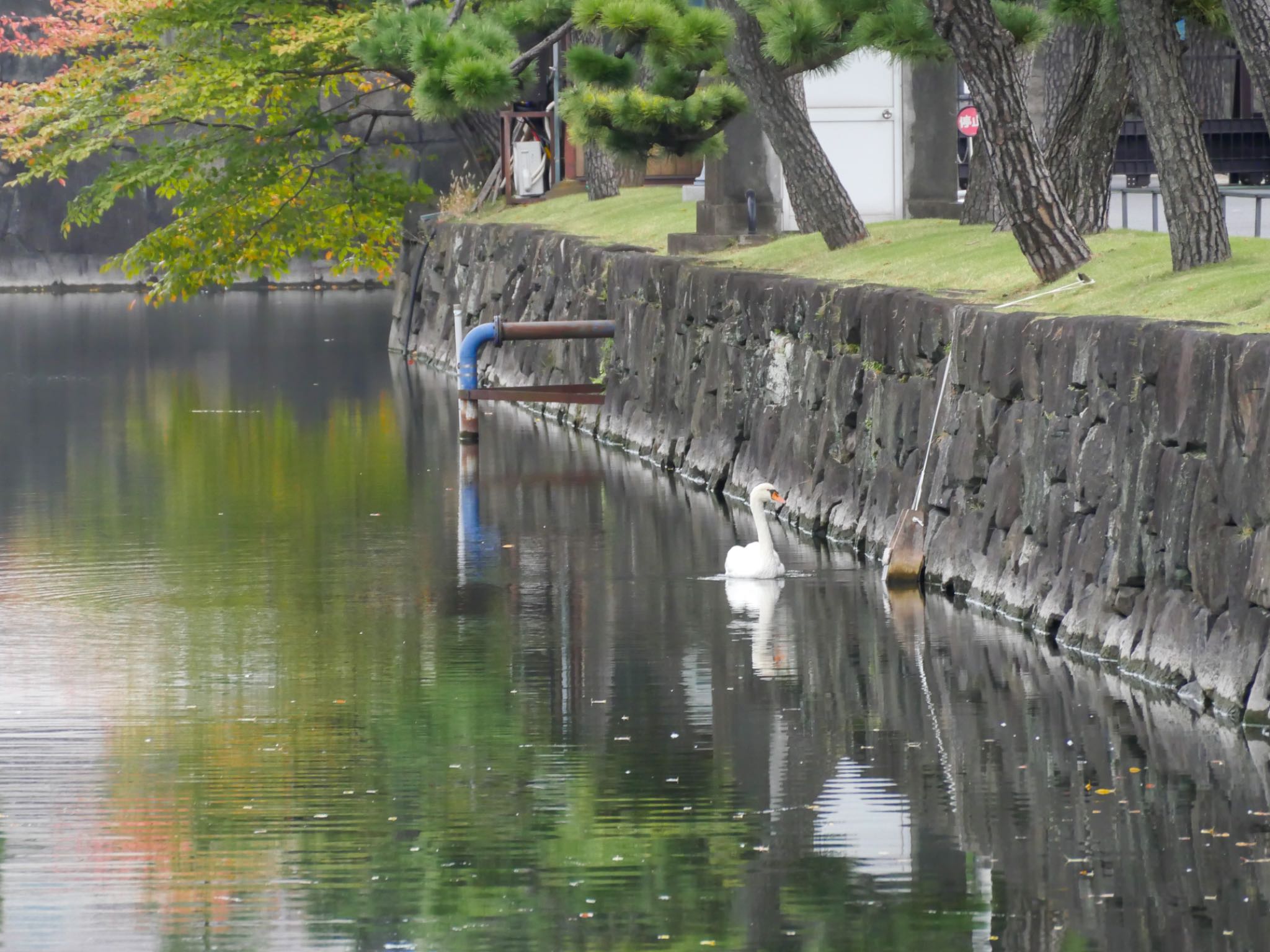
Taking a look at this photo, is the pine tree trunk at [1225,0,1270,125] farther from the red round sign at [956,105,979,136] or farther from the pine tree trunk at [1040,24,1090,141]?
the red round sign at [956,105,979,136]

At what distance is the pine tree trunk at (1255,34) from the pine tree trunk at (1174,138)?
1268 millimetres

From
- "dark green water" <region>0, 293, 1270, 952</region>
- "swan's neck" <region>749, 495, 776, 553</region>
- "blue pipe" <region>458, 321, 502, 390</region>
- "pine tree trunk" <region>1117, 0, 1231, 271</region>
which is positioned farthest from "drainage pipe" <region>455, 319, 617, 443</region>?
"pine tree trunk" <region>1117, 0, 1231, 271</region>

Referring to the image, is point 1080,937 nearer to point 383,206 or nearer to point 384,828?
point 384,828

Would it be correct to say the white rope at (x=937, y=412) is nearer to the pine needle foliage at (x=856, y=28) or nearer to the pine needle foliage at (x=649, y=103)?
the pine needle foliage at (x=856, y=28)

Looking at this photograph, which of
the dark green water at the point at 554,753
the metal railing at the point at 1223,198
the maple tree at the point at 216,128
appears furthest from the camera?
the maple tree at the point at 216,128

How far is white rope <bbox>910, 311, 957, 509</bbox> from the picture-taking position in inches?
583

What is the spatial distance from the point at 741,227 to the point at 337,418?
16.3ft

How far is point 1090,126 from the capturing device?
18094mm

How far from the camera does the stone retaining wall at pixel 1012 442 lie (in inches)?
433

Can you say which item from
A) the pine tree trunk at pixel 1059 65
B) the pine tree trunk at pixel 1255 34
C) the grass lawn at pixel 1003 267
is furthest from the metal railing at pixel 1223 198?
the pine tree trunk at pixel 1255 34

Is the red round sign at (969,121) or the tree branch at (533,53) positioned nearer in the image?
the tree branch at (533,53)

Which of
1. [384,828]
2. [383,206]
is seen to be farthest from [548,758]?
[383,206]

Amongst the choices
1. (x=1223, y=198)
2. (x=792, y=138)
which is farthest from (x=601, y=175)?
(x=1223, y=198)

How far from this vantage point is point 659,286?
898 inches
